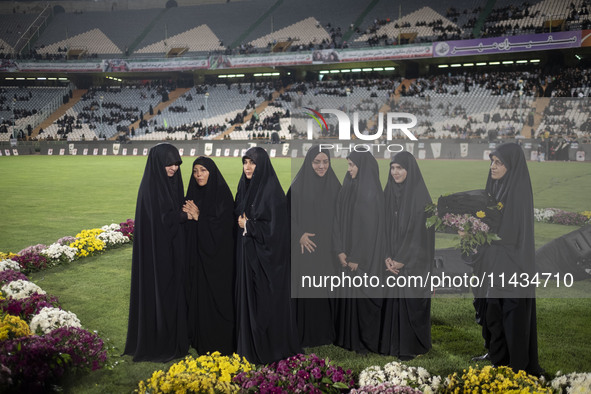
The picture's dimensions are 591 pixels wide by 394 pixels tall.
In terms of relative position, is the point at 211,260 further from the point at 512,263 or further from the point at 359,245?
the point at 512,263

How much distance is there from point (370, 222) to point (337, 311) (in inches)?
43.8

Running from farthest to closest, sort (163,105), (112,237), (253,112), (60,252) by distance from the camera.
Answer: (163,105), (253,112), (112,237), (60,252)

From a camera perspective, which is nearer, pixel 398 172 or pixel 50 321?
pixel 398 172

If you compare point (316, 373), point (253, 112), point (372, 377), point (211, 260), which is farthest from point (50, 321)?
point (253, 112)

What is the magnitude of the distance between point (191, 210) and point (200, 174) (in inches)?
14.8

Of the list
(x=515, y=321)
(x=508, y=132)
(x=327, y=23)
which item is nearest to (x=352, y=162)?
(x=515, y=321)

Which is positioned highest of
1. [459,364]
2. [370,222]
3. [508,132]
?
[508,132]

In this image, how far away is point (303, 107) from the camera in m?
40.3

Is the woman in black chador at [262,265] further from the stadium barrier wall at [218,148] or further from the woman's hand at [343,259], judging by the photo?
the stadium barrier wall at [218,148]

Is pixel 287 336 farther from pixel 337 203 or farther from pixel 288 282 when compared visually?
pixel 337 203

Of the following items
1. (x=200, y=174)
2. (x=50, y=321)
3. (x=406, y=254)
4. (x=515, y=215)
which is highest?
(x=200, y=174)

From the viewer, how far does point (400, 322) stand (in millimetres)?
4992

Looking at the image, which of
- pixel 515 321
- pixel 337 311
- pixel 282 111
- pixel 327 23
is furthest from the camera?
pixel 327 23

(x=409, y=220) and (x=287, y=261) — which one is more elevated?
(x=409, y=220)
